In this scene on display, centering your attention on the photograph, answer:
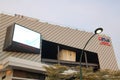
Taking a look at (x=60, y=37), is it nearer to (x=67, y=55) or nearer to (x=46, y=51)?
(x=67, y=55)

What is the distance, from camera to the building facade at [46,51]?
92.4ft

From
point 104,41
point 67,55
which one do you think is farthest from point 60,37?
point 104,41

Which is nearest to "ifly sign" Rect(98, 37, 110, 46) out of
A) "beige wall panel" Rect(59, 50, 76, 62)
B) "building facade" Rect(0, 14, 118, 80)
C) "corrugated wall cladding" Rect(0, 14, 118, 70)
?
"building facade" Rect(0, 14, 118, 80)

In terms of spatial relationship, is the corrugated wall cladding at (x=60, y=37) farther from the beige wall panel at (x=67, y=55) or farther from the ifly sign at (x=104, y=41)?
the beige wall panel at (x=67, y=55)

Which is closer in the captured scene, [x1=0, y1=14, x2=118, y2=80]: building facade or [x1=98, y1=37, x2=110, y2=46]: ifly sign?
[x1=0, y1=14, x2=118, y2=80]: building facade

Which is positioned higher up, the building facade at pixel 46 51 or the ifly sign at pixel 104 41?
the ifly sign at pixel 104 41

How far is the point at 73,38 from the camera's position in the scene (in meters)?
40.8

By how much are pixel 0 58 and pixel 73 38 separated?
48.9 ft

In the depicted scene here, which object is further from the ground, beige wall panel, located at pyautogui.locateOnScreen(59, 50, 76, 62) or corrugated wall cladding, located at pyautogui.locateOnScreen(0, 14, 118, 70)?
corrugated wall cladding, located at pyautogui.locateOnScreen(0, 14, 118, 70)

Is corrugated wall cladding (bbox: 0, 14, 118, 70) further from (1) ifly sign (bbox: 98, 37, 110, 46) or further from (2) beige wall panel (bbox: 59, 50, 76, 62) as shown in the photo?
(2) beige wall panel (bbox: 59, 50, 76, 62)

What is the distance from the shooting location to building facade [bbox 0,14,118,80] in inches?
1109

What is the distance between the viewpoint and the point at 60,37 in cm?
3875

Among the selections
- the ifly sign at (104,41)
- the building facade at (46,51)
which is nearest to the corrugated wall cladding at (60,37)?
the building facade at (46,51)

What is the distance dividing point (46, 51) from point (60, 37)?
4.67m
